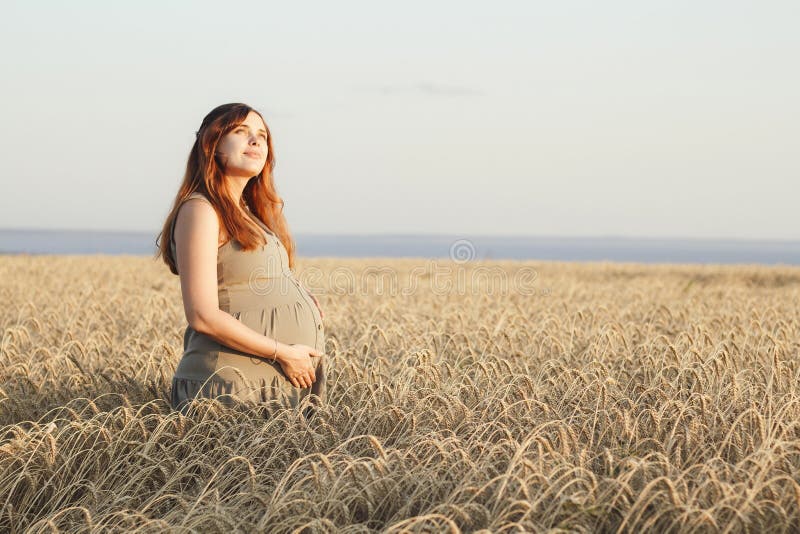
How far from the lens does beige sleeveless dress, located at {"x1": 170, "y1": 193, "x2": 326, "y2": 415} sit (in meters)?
3.52

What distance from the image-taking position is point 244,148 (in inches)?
138

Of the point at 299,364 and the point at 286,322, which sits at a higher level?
the point at 286,322

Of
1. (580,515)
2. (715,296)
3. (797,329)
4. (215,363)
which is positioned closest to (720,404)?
(580,515)

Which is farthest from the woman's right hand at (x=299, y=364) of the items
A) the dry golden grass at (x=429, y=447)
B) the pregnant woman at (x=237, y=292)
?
the dry golden grass at (x=429, y=447)

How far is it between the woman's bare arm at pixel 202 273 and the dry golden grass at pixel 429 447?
1.34 ft

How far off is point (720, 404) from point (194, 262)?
2656mm

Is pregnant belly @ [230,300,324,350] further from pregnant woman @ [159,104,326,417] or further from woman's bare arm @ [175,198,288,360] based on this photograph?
woman's bare arm @ [175,198,288,360]

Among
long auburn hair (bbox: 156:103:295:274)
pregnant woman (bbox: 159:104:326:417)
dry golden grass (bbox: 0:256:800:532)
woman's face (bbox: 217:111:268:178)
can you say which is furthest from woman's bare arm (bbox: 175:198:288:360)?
dry golden grass (bbox: 0:256:800:532)

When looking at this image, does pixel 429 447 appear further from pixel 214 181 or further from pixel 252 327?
pixel 214 181

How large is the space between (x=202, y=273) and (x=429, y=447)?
1.13 m

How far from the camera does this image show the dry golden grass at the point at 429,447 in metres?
2.67

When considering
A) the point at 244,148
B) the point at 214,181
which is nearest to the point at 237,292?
the point at 214,181

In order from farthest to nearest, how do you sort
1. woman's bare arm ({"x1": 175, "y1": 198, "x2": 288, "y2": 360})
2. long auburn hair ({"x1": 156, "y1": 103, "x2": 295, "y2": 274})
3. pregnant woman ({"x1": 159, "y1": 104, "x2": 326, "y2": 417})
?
long auburn hair ({"x1": 156, "y1": 103, "x2": 295, "y2": 274})
pregnant woman ({"x1": 159, "y1": 104, "x2": 326, "y2": 417})
woman's bare arm ({"x1": 175, "y1": 198, "x2": 288, "y2": 360})

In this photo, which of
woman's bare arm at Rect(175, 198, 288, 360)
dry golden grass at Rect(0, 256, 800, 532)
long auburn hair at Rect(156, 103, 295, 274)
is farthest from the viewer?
long auburn hair at Rect(156, 103, 295, 274)
